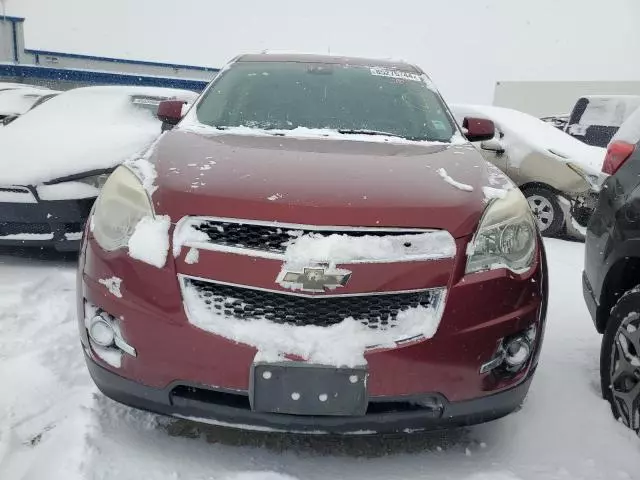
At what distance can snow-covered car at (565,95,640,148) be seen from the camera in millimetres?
11509

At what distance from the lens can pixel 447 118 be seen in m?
3.38

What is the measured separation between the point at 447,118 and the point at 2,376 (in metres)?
2.58

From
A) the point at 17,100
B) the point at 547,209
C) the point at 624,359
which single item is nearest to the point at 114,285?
the point at 624,359

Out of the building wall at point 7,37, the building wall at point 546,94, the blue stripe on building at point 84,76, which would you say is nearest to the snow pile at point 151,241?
the blue stripe on building at point 84,76

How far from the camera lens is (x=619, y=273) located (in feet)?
8.60

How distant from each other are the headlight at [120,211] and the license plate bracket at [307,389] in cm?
68

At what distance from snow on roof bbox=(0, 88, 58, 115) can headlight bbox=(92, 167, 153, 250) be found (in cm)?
902

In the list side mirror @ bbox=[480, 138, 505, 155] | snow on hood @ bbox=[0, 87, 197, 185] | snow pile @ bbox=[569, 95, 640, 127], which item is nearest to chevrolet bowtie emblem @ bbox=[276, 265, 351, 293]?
snow on hood @ bbox=[0, 87, 197, 185]

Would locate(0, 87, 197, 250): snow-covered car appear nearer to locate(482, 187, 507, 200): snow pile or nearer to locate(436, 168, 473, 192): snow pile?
locate(436, 168, 473, 192): snow pile

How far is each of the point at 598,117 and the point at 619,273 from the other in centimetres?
1048

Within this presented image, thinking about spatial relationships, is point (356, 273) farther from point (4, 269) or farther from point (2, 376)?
point (4, 269)

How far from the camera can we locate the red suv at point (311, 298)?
1909mm

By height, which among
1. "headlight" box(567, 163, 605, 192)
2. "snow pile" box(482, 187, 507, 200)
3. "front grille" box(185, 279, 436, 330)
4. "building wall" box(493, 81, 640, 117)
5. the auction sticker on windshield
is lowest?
"building wall" box(493, 81, 640, 117)

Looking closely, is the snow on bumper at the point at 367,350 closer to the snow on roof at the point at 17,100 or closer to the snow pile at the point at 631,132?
the snow pile at the point at 631,132
